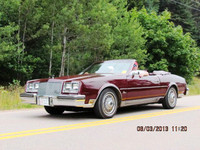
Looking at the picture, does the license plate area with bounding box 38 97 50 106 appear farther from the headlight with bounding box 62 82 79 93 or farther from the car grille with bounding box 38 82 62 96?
the headlight with bounding box 62 82 79 93

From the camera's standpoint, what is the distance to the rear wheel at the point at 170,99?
31.0 ft

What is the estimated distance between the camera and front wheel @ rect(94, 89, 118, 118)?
722 cm

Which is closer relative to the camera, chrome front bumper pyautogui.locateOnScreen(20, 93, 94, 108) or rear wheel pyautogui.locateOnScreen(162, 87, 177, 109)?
chrome front bumper pyautogui.locateOnScreen(20, 93, 94, 108)

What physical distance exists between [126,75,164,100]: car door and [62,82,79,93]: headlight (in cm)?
165

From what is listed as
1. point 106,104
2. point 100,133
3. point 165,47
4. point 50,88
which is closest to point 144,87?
point 106,104

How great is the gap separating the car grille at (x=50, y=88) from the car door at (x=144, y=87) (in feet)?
6.38

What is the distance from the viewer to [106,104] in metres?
7.39

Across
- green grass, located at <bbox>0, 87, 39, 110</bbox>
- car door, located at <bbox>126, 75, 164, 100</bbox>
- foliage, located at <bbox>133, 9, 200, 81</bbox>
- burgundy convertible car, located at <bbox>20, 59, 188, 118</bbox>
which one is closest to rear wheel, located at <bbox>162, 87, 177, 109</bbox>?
burgundy convertible car, located at <bbox>20, 59, 188, 118</bbox>

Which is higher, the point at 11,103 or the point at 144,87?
the point at 144,87

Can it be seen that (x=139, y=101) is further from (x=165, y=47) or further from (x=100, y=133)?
(x=165, y=47)

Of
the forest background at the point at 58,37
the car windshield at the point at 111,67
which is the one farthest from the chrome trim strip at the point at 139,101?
the forest background at the point at 58,37

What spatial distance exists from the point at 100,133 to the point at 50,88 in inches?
85.8

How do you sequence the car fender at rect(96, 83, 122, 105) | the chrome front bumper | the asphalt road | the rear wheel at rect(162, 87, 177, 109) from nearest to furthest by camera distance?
the asphalt road
the chrome front bumper
the car fender at rect(96, 83, 122, 105)
the rear wheel at rect(162, 87, 177, 109)

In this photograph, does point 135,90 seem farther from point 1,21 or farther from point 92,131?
point 1,21
